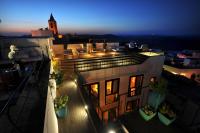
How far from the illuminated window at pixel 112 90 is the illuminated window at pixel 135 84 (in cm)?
126

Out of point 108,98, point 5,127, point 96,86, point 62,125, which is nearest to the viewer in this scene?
point 5,127

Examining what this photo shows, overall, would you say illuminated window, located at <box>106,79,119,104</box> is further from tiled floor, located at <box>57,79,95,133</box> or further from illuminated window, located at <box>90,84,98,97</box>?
tiled floor, located at <box>57,79,95,133</box>

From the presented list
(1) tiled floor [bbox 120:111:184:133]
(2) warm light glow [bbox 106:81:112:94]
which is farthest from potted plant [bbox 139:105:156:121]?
(2) warm light glow [bbox 106:81:112:94]

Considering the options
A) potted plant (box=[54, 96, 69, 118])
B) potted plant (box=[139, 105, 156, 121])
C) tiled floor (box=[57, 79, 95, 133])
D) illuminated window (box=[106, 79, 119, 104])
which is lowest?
potted plant (box=[139, 105, 156, 121])

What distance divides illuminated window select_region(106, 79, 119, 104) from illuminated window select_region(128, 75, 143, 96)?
1256mm

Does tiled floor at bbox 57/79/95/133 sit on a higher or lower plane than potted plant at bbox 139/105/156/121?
higher

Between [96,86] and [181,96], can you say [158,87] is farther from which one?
[96,86]

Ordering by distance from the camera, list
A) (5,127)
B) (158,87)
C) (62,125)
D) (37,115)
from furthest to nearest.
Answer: (158,87)
(62,125)
(37,115)
(5,127)

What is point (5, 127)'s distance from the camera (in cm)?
142

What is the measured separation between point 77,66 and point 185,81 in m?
8.96

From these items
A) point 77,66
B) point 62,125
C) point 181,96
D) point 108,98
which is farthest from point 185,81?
point 62,125

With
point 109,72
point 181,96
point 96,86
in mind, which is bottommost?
point 181,96

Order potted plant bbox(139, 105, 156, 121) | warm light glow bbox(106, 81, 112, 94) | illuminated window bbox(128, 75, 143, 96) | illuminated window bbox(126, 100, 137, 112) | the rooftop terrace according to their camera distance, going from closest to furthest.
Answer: potted plant bbox(139, 105, 156, 121)
the rooftop terrace
warm light glow bbox(106, 81, 112, 94)
illuminated window bbox(128, 75, 143, 96)
illuminated window bbox(126, 100, 137, 112)

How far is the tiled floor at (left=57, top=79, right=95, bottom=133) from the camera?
3758 millimetres
